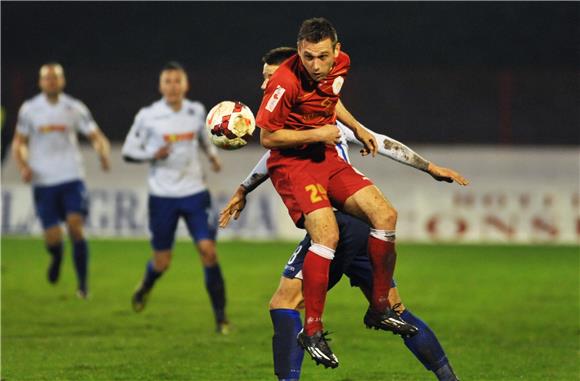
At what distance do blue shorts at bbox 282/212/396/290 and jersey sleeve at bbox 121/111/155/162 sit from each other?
4.80m

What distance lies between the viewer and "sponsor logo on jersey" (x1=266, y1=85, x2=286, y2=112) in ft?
22.7

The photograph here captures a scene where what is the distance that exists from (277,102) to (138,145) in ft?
17.2

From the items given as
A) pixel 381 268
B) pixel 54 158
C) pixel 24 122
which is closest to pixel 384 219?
pixel 381 268

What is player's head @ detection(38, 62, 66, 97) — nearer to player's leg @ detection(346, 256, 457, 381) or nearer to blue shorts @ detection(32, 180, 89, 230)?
blue shorts @ detection(32, 180, 89, 230)

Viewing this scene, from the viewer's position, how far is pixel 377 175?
21.1 m

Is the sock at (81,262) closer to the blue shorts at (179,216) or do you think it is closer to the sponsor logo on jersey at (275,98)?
the blue shorts at (179,216)

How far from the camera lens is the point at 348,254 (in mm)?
7395

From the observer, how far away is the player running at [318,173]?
6957mm

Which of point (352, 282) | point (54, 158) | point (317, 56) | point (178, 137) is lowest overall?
point (54, 158)

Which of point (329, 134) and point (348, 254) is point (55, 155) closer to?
point (348, 254)

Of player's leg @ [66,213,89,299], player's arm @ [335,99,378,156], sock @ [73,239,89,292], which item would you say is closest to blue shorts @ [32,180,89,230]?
player's leg @ [66,213,89,299]

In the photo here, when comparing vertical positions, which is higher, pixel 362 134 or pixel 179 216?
pixel 362 134

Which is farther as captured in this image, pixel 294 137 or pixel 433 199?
pixel 433 199

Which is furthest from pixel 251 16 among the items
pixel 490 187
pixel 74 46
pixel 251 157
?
pixel 490 187
